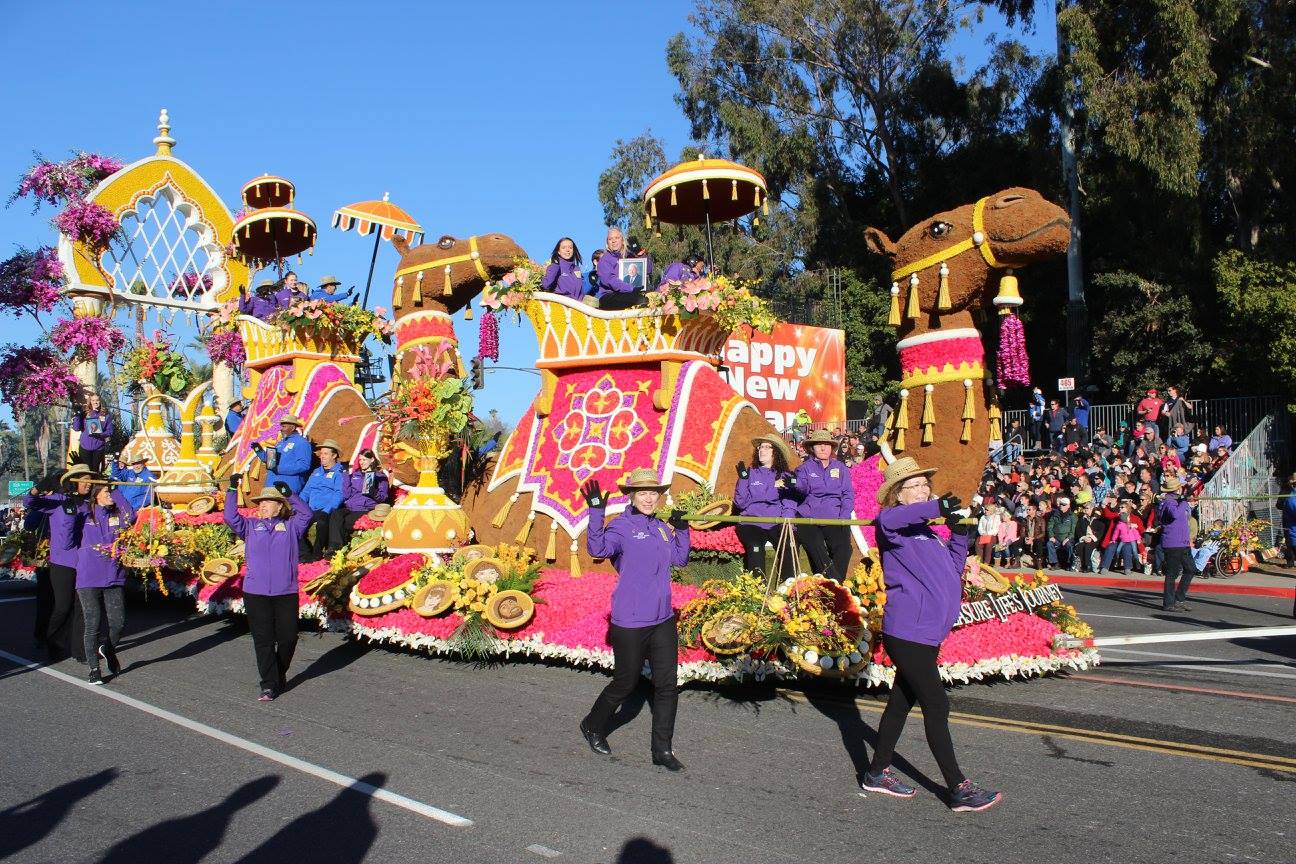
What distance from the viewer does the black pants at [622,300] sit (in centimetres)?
1116

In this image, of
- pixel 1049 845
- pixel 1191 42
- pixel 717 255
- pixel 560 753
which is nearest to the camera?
pixel 1049 845

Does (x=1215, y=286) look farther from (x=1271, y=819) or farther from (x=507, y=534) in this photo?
(x=1271, y=819)

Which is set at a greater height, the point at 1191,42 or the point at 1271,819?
the point at 1191,42

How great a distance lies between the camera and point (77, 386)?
22844 mm

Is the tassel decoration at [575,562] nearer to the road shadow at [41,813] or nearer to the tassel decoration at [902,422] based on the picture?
the tassel decoration at [902,422]

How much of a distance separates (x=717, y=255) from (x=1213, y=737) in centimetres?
3112

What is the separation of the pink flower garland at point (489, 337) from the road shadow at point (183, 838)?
28.2 feet

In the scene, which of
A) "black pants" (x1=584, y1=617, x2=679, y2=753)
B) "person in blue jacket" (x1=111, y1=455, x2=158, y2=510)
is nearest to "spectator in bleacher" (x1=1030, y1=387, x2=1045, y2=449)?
"person in blue jacket" (x1=111, y1=455, x2=158, y2=510)

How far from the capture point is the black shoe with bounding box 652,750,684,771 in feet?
19.4

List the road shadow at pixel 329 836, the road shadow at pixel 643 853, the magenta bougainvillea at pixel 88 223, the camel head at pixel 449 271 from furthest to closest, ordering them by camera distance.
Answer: the magenta bougainvillea at pixel 88 223
the camel head at pixel 449 271
the road shadow at pixel 329 836
the road shadow at pixel 643 853

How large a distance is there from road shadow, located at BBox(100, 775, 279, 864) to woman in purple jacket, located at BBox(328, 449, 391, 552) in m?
7.28

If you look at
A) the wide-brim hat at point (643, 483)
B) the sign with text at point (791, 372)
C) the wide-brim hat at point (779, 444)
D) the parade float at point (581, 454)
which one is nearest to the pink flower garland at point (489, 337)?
the parade float at point (581, 454)

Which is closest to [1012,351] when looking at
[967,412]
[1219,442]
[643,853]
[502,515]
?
[967,412]

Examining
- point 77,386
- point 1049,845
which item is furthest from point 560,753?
point 77,386
